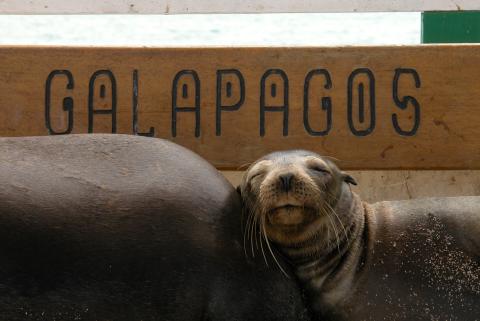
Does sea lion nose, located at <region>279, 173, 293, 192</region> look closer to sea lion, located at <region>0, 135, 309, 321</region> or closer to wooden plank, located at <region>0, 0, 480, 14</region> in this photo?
sea lion, located at <region>0, 135, 309, 321</region>

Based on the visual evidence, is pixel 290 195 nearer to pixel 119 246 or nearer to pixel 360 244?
pixel 360 244

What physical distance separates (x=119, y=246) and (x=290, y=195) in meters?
0.58

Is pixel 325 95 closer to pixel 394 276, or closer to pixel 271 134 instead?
pixel 271 134

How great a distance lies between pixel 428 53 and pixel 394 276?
3.70ft

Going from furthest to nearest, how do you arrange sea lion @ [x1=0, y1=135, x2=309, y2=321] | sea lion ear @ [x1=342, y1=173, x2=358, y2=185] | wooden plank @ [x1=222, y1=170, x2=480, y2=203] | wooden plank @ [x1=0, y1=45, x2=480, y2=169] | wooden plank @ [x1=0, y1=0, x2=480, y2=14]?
wooden plank @ [x1=0, y1=0, x2=480, y2=14] < wooden plank @ [x1=222, y1=170, x2=480, y2=203] < wooden plank @ [x1=0, y1=45, x2=480, y2=169] < sea lion ear @ [x1=342, y1=173, x2=358, y2=185] < sea lion @ [x1=0, y1=135, x2=309, y2=321]

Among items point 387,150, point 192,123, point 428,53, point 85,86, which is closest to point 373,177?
point 387,150

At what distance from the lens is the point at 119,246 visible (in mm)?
2271

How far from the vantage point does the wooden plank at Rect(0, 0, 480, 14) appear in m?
4.16

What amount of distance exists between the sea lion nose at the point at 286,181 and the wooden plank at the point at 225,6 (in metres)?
1.82

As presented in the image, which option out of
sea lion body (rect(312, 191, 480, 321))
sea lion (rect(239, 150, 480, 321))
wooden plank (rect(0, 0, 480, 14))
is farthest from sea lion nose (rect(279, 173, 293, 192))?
wooden plank (rect(0, 0, 480, 14))

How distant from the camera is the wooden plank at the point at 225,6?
4.16 m

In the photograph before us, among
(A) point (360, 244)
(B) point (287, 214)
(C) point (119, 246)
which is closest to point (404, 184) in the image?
(A) point (360, 244)

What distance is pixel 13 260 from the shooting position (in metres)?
2.20

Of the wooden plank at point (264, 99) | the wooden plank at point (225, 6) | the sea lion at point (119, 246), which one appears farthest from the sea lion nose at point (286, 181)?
the wooden plank at point (225, 6)
